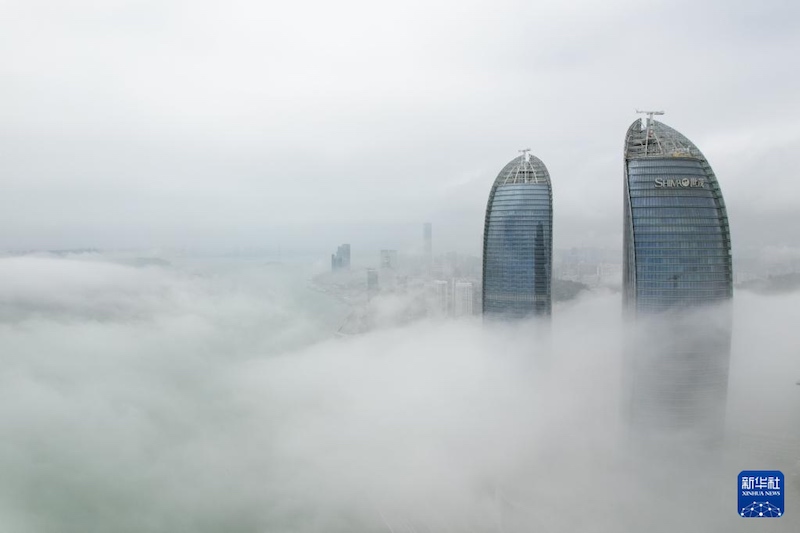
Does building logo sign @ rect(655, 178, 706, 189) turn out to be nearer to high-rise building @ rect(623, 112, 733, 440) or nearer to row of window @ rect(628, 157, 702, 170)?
high-rise building @ rect(623, 112, 733, 440)

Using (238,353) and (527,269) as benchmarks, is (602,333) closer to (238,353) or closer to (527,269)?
(527,269)

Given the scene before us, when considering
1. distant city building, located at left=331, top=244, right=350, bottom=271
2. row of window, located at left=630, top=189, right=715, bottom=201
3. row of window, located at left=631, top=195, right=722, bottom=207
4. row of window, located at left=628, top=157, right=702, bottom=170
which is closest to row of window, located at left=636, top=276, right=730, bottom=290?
row of window, located at left=631, top=195, right=722, bottom=207

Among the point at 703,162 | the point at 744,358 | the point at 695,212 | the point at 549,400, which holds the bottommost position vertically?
the point at 549,400

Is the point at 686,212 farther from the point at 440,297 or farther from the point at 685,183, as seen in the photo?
the point at 440,297

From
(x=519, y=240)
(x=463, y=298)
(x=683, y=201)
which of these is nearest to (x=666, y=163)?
(x=683, y=201)

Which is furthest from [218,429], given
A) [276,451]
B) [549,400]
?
[549,400]

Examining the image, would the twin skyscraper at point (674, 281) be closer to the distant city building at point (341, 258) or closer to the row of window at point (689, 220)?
the row of window at point (689, 220)
